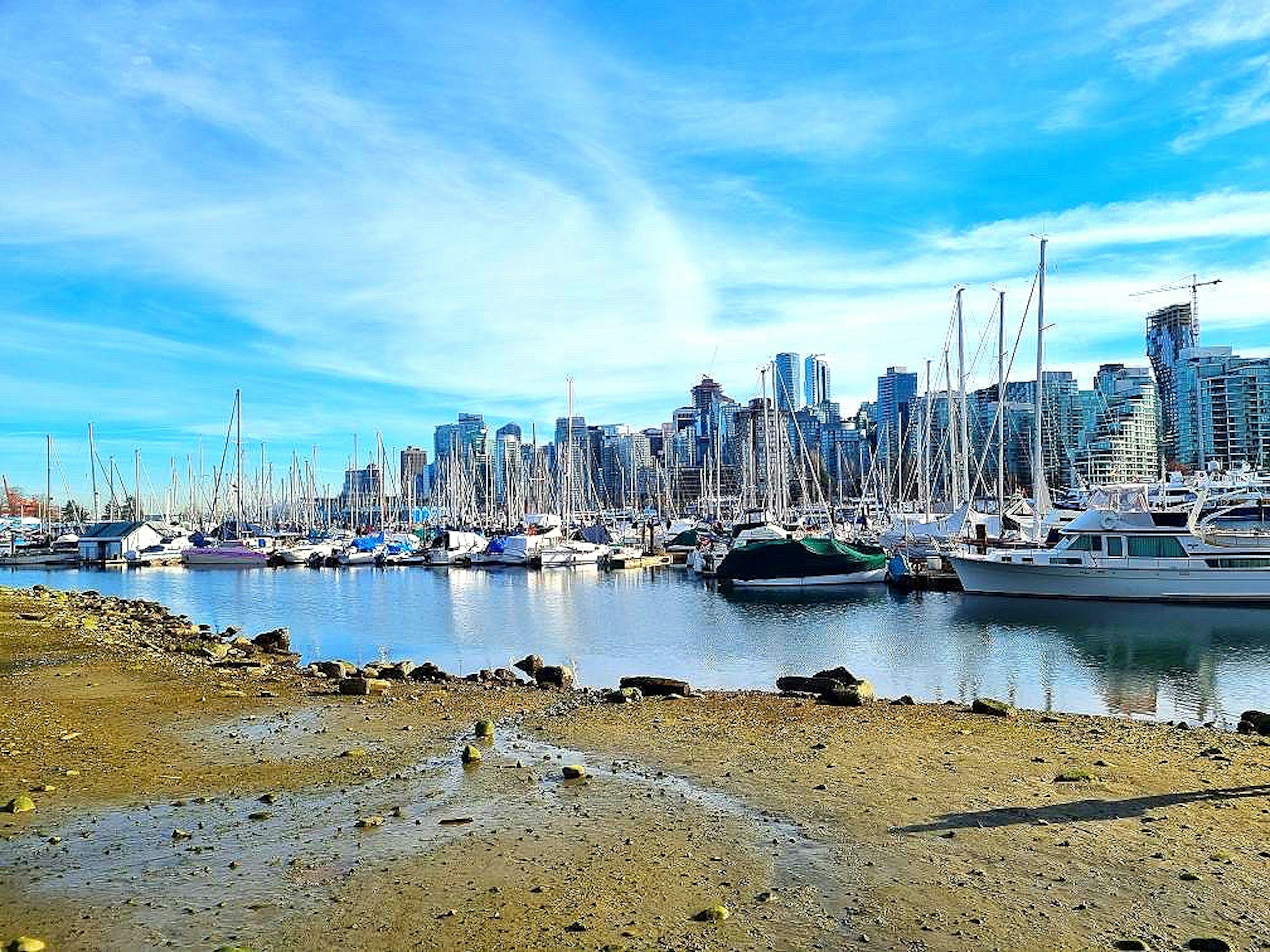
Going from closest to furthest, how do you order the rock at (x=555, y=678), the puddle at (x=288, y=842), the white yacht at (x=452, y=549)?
the puddle at (x=288, y=842), the rock at (x=555, y=678), the white yacht at (x=452, y=549)

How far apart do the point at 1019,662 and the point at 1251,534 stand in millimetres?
27029

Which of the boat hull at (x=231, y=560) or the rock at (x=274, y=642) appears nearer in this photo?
the rock at (x=274, y=642)

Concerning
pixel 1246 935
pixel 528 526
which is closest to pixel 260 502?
pixel 528 526

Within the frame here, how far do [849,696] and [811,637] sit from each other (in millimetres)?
19384

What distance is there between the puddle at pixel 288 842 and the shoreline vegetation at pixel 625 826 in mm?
49

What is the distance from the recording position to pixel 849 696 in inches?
832

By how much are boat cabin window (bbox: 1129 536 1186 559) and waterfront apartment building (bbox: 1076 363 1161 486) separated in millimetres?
79220

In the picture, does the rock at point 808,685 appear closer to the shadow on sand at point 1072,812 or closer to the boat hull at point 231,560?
the shadow on sand at point 1072,812

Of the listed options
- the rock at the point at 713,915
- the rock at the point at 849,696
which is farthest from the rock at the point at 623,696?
the rock at the point at 713,915

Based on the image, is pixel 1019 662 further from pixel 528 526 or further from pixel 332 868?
pixel 528 526

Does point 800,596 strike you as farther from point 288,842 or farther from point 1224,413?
point 1224,413

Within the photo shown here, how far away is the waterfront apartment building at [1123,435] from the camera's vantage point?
140 metres

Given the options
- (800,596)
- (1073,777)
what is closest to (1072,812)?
(1073,777)

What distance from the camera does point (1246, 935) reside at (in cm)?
873
